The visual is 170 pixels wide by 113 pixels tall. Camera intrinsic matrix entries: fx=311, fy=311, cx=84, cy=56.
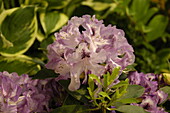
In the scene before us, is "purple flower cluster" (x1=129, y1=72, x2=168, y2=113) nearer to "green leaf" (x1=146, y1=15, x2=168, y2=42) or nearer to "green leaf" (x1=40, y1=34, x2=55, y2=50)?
"green leaf" (x1=40, y1=34, x2=55, y2=50)

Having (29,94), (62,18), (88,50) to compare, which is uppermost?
(62,18)

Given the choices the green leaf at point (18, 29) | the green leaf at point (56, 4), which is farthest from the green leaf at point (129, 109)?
the green leaf at point (56, 4)

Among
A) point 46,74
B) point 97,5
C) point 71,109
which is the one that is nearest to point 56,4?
point 97,5

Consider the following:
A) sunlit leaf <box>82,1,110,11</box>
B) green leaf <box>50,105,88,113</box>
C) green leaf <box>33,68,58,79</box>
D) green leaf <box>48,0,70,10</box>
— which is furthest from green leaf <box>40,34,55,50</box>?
green leaf <box>50,105,88,113</box>

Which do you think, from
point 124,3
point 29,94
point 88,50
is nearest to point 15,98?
point 29,94

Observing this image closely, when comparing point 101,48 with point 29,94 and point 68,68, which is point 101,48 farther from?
point 29,94

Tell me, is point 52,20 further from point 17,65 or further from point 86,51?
point 86,51
